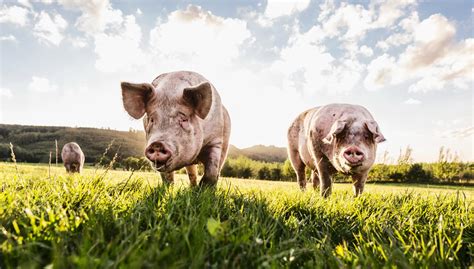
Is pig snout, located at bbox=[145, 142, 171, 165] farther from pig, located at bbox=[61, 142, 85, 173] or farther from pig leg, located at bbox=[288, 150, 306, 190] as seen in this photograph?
pig, located at bbox=[61, 142, 85, 173]

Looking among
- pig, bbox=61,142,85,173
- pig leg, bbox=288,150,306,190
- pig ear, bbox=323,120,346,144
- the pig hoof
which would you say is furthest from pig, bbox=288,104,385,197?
pig, bbox=61,142,85,173

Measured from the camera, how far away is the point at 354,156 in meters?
5.36

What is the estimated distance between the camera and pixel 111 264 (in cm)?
141

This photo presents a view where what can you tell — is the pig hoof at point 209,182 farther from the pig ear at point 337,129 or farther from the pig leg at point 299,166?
the pig leg at point 299,166

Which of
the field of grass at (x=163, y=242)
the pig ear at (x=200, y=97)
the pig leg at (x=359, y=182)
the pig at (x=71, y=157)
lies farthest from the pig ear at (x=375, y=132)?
the pig at (x=71, y=157)

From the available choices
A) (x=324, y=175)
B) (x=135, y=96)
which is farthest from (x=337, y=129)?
(x=135, y=96)

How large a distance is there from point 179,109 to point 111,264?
3217mm

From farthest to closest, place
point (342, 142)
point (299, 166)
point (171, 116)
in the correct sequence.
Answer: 1. point (299, 166)
2. point (342, 142)
3. point (171, 116)

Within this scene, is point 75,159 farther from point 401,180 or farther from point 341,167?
point 401,180

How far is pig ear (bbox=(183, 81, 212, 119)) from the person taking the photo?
4.39 meters

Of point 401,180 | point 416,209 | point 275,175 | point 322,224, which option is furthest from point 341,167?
point 275,175

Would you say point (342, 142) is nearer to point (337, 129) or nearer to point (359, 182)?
point (337, 129)

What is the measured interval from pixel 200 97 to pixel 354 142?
2642 mm

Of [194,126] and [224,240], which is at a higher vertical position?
[194,126]
